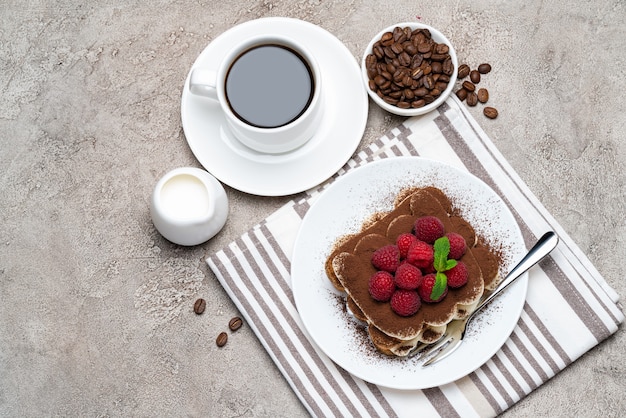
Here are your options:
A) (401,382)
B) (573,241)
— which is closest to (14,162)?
(401,382)

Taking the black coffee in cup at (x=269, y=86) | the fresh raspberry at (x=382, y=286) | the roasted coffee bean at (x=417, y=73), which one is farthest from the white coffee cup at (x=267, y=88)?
the fresh raspberry at (x=382, y=286)

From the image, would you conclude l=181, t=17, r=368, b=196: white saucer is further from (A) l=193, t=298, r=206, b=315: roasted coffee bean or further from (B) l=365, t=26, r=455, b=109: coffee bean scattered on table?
(A) l=193, t=298, r=206, b=315: roasted coffee bean

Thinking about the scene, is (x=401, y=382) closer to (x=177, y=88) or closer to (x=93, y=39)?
(x=177, y=88)

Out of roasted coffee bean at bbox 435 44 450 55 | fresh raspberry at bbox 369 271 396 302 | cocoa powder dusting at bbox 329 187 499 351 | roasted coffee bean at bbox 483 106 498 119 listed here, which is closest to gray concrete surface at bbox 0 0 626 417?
roasted coffee bean at bbox 483 106 498 119

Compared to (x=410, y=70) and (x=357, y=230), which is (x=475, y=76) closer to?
(x=410, y=70)

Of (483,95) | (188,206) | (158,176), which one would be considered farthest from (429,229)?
(158,176)

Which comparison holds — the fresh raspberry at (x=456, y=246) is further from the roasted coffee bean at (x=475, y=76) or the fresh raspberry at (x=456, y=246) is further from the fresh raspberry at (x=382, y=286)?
the roasted coffee bean at (x=475, y=76)
